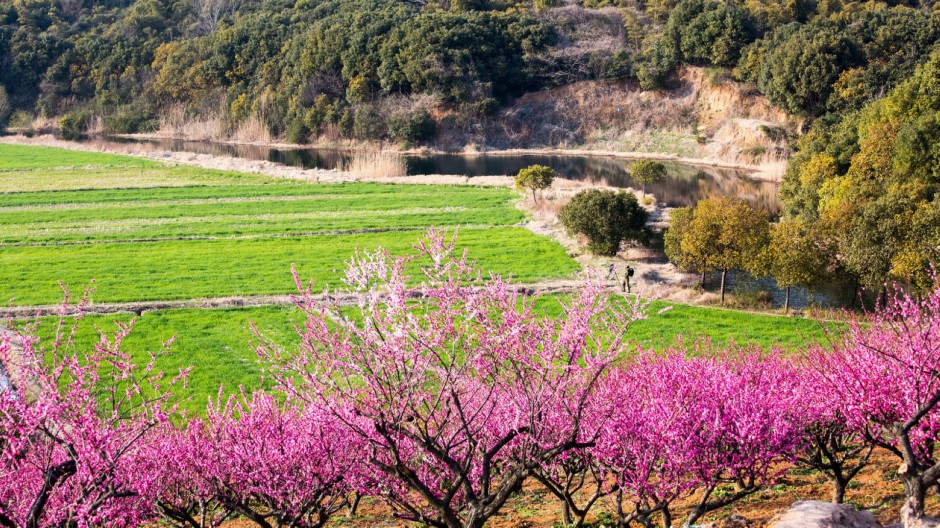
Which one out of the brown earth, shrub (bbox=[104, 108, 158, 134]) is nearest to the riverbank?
the brown earth

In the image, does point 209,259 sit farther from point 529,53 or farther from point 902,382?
point 529,53

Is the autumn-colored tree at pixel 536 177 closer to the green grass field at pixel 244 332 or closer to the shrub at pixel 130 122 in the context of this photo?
the green grass field at pixel 244 332

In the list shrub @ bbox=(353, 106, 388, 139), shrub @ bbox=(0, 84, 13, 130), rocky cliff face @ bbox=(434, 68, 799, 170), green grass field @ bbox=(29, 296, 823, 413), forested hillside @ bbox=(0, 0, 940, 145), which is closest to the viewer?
green grass field @ bbox=(29, 296, 823, 413)

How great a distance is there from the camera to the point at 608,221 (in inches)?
1468

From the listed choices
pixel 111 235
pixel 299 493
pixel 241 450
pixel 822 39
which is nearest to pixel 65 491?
pixel 241 450

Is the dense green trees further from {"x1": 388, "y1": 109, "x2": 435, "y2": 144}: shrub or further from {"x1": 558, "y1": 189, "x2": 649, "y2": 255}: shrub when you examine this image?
{"x1": 388, "y1": 109, "x2": 435, "y2": 144}: shrub

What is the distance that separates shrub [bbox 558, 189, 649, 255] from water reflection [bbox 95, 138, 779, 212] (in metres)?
16.7

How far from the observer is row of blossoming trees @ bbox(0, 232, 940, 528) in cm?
984

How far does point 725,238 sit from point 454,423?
66.2 feet

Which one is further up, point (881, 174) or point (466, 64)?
point (466, 64)

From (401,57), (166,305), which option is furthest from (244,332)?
(401,57)

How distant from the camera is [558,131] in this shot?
296ft

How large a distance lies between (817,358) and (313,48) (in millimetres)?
90837

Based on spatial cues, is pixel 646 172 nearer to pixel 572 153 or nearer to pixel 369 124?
pixel 572 153
